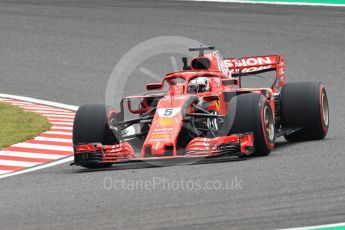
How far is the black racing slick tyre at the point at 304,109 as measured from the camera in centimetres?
1441

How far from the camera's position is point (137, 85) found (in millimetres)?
21578

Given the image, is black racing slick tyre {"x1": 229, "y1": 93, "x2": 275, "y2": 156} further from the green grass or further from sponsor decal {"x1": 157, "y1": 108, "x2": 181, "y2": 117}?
the green grass

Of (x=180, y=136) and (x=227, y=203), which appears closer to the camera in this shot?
(x=227, y=203)

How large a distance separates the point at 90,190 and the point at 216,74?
3161 millimetres

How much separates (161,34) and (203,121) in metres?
12.1

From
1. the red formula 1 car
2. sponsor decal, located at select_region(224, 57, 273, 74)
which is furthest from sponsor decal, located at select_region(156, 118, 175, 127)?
sponsor decal, located at select_region(224, 57, 273, 74)

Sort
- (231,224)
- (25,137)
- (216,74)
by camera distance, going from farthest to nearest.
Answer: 1. (25,137)
2. (216,74)
3. (231,224)

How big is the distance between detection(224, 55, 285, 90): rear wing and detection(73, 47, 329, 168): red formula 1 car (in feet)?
2.27

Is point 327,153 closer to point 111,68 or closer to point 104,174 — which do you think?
point 104,174

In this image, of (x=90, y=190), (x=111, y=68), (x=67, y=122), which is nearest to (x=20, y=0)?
(x=111, y=68)

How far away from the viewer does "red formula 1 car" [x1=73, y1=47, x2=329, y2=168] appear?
12922 mm

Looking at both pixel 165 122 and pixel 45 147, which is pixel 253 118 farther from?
pixel 45 147

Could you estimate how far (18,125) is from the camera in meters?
17.3

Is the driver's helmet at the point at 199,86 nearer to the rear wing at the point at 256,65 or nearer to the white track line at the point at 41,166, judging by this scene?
the rear wing at the point at 256,65
